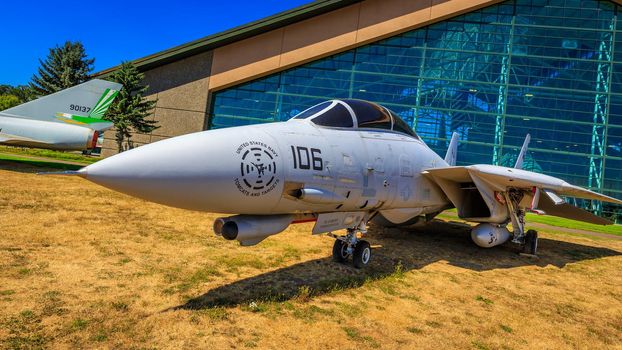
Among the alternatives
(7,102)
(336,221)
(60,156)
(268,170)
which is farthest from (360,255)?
(7,102)

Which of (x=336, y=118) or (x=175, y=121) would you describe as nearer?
(x=336, y=118)

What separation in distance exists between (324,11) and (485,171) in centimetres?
2587

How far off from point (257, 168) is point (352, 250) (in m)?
3.30

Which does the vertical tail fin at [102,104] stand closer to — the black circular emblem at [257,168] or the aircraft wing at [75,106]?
the aircraft wing at [75,106]

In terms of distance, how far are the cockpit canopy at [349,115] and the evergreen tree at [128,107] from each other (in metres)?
26.2

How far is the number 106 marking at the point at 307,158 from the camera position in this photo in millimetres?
4609

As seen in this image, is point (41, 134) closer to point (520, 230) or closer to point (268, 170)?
point (268, 170)

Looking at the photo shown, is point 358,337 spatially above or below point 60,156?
below

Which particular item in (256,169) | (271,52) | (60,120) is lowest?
(256,169)

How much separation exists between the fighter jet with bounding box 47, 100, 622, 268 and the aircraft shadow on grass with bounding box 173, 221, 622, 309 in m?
0.51

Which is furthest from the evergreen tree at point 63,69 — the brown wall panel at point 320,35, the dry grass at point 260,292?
the dry grass at point 260,292

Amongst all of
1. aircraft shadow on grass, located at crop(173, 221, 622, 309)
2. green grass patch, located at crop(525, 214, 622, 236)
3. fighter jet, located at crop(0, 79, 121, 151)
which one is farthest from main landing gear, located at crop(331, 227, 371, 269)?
green grass patch, located at crop(525, 214, 622, 236)

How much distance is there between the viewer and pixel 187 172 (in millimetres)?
3613

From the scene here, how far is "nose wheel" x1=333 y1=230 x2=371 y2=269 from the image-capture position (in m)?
6.61
